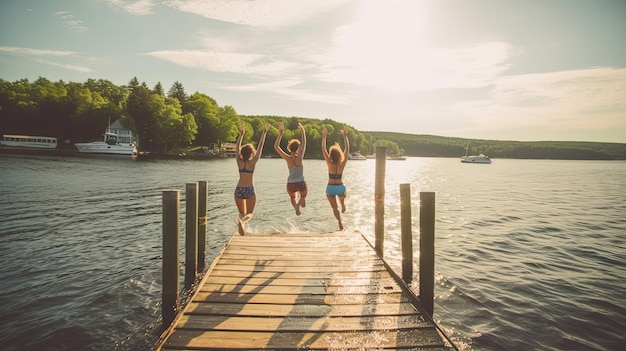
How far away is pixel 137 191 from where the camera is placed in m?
25.4

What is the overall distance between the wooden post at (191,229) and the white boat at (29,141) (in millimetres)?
93855

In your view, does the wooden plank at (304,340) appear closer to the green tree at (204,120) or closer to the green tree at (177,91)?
the green tree at (204,120)

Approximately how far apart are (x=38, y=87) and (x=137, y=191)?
100053 mm

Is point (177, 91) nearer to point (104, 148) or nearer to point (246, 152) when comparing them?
point (104, 148)

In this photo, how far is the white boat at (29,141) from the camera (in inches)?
2931

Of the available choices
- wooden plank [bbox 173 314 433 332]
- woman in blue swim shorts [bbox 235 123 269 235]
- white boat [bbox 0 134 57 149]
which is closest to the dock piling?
woman in blue swim shorts [bbox 235 123 269 235]

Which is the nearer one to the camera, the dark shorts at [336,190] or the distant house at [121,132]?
the dark shorts at [336,190]

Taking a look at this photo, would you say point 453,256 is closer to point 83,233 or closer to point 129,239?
point 129,239

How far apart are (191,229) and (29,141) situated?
100598 mm

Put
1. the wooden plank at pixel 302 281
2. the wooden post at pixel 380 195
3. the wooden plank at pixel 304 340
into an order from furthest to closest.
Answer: the wooden post at pixel 380 195 < the wooden plank at pixel 302 281 < the wooden plank at pixel 304 340

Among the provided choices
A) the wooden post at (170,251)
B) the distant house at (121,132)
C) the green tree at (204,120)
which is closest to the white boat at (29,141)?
the distant house at (121,132)

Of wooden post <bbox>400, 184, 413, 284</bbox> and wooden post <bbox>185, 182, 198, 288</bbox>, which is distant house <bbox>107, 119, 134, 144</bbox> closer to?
wooden post <bbox>185, 182, 198, 288</bbox>

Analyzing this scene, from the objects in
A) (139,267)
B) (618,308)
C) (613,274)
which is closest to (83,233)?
(139,267)

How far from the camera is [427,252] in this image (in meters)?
5.94
